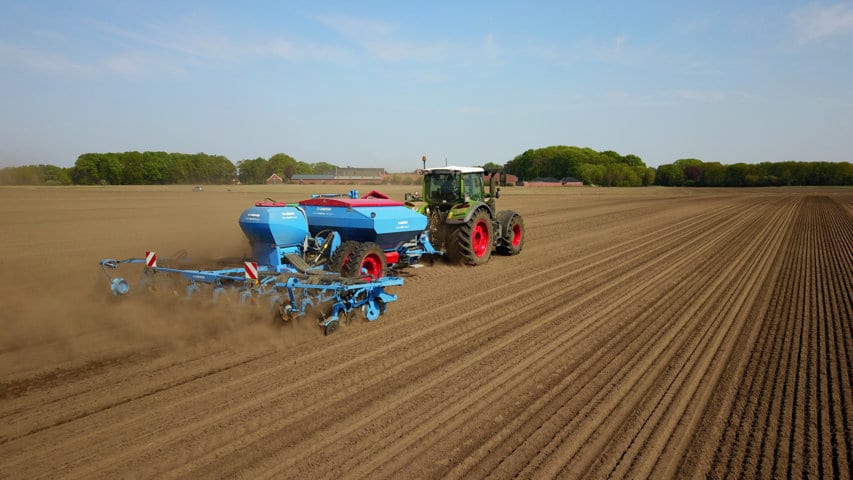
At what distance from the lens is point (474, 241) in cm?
1014

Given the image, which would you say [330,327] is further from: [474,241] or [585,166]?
[585,166]

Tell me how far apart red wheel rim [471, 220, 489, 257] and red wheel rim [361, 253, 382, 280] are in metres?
3.27

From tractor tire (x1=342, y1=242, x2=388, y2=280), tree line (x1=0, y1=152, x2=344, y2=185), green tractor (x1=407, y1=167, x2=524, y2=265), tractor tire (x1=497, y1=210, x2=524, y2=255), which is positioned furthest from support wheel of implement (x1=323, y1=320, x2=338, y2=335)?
tree line (x1=0, y1=152, x2=344, y2=185)

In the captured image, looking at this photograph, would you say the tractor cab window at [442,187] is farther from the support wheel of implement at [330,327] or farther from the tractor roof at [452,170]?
the support wheel of implement at [330,327]

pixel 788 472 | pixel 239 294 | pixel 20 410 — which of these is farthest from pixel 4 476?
pixel 788 472

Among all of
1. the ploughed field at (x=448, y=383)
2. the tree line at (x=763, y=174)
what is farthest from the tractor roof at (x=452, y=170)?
the tree line at (x=763, y=174)

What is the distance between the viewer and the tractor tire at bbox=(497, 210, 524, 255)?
10953 millimetres

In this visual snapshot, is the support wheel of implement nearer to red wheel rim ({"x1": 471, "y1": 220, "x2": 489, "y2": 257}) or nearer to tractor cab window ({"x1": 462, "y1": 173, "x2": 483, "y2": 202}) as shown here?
red wheel rim ({"x1": 471, "y1": 220, "x2": 489, "y2": 257})

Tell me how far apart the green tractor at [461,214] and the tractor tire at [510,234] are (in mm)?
22

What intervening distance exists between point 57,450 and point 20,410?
2.93ft

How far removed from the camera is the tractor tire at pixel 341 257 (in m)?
6.62

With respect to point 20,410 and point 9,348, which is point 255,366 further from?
point 9,348

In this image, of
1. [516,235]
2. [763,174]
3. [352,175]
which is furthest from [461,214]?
[763,174]

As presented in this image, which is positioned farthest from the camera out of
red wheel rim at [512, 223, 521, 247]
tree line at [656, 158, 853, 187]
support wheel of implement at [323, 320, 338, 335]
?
tree line at [656, 158, 853, 187]
